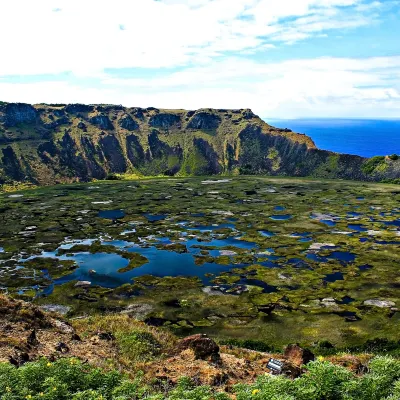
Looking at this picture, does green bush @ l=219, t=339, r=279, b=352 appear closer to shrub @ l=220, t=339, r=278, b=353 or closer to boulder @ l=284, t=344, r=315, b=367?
shrub @ l=220, t=339, r=278, b=353

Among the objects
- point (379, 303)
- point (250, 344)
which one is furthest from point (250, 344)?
point (379, 303)

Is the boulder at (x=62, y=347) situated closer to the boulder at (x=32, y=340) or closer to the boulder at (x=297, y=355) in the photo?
the boulder at (x=32, y=340)

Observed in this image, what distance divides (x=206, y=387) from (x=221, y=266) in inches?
2797

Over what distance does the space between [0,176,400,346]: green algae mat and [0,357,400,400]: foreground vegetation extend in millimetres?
36249

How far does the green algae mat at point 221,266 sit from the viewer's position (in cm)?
6406

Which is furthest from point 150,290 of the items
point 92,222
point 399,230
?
point 399,230

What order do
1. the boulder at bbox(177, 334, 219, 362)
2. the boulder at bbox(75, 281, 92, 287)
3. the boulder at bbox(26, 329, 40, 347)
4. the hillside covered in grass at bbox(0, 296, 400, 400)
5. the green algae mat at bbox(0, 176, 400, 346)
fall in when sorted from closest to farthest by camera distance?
the hillside covered in grass at bbox(0, 296, 400, 400) < the boulder at bbox(26, 329, 40, 347) < the boulder at bbox(177, 334, 219, 362) < the green algae mat at bbox(0, 176, 400, 346) < the boulder at bbox(75, 281, 92, 287)

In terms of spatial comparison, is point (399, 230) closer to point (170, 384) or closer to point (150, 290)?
point (150, 290)

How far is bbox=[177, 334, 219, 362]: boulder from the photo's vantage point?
116 feet

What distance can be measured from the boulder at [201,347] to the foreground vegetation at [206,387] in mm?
11336

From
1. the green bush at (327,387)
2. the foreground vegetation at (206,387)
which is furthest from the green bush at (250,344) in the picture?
the green bush at (327,387)

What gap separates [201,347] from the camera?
35969 millimetres

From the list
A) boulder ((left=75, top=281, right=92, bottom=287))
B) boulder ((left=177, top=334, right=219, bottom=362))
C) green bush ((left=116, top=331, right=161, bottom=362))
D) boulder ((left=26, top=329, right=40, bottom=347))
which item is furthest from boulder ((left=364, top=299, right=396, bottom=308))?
boulder ((left=26, top=329, right=40, bottom=347))

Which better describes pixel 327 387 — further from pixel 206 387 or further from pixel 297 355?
pixel 297 355
